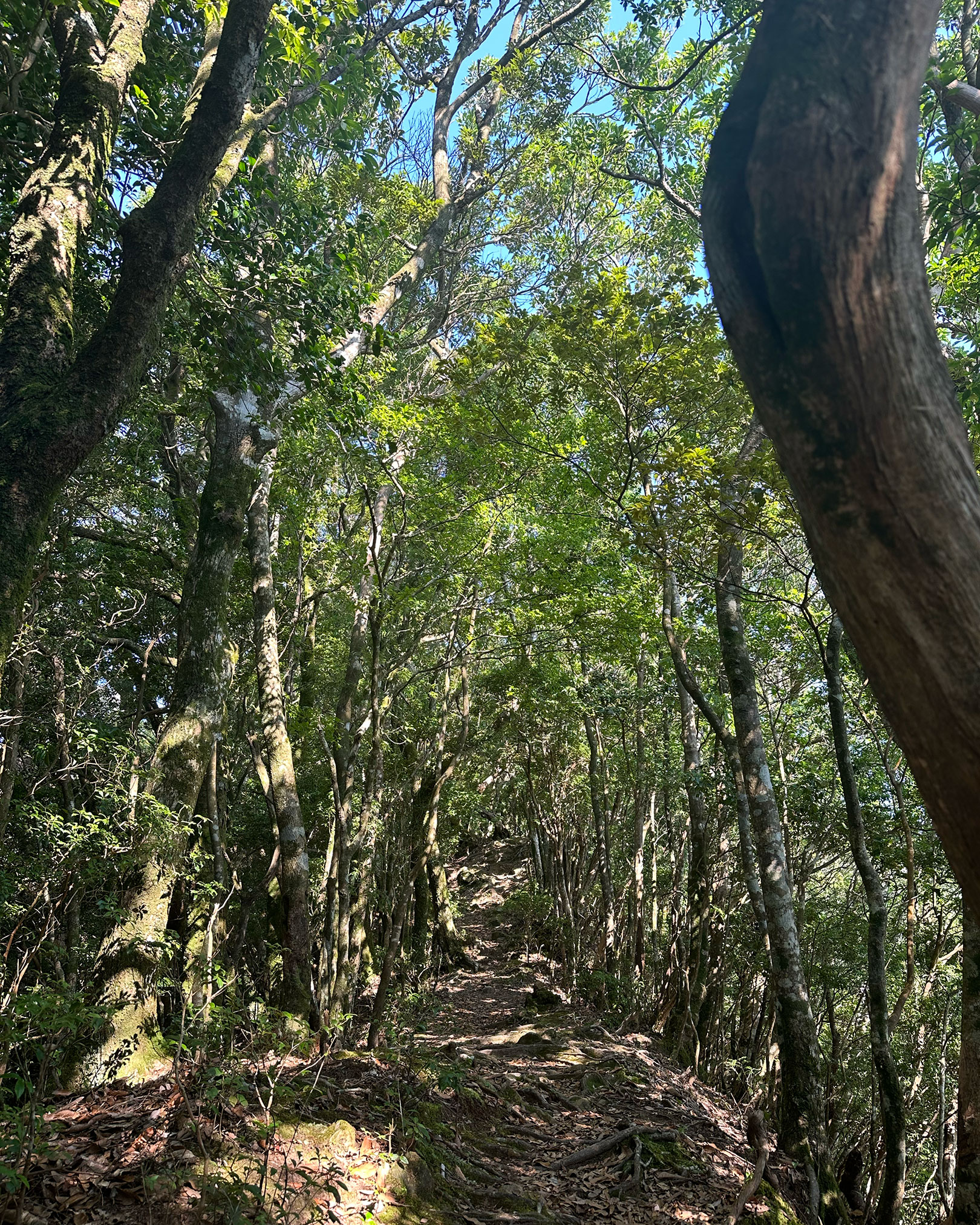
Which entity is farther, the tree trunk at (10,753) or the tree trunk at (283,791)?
the tree trunk at (283,791)

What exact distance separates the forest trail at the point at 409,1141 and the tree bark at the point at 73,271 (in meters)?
2.34

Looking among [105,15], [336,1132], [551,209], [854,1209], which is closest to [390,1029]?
[336,1132]

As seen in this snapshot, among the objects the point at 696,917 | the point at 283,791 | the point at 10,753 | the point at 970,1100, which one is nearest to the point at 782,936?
the point at 970,1100

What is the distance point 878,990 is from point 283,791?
5.63 metres

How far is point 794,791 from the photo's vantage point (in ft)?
33.4

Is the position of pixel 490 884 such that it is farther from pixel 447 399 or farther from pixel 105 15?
pixel 105 15

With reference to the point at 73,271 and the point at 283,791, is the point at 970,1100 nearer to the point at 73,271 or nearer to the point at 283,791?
the point at 283,791

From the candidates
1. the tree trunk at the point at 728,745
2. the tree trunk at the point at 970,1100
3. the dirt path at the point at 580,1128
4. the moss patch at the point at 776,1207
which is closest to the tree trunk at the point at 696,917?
the dirt path at the point at 580,1128

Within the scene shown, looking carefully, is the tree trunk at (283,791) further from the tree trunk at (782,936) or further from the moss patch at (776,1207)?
the tree trunk at (782,936)

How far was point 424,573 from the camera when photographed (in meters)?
10.5

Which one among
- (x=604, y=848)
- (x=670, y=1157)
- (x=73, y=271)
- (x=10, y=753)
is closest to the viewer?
(x=73, y=271)

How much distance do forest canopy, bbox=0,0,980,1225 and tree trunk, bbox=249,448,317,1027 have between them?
46mm

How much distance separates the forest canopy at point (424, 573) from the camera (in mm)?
4535

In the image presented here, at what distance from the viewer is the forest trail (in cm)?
318
